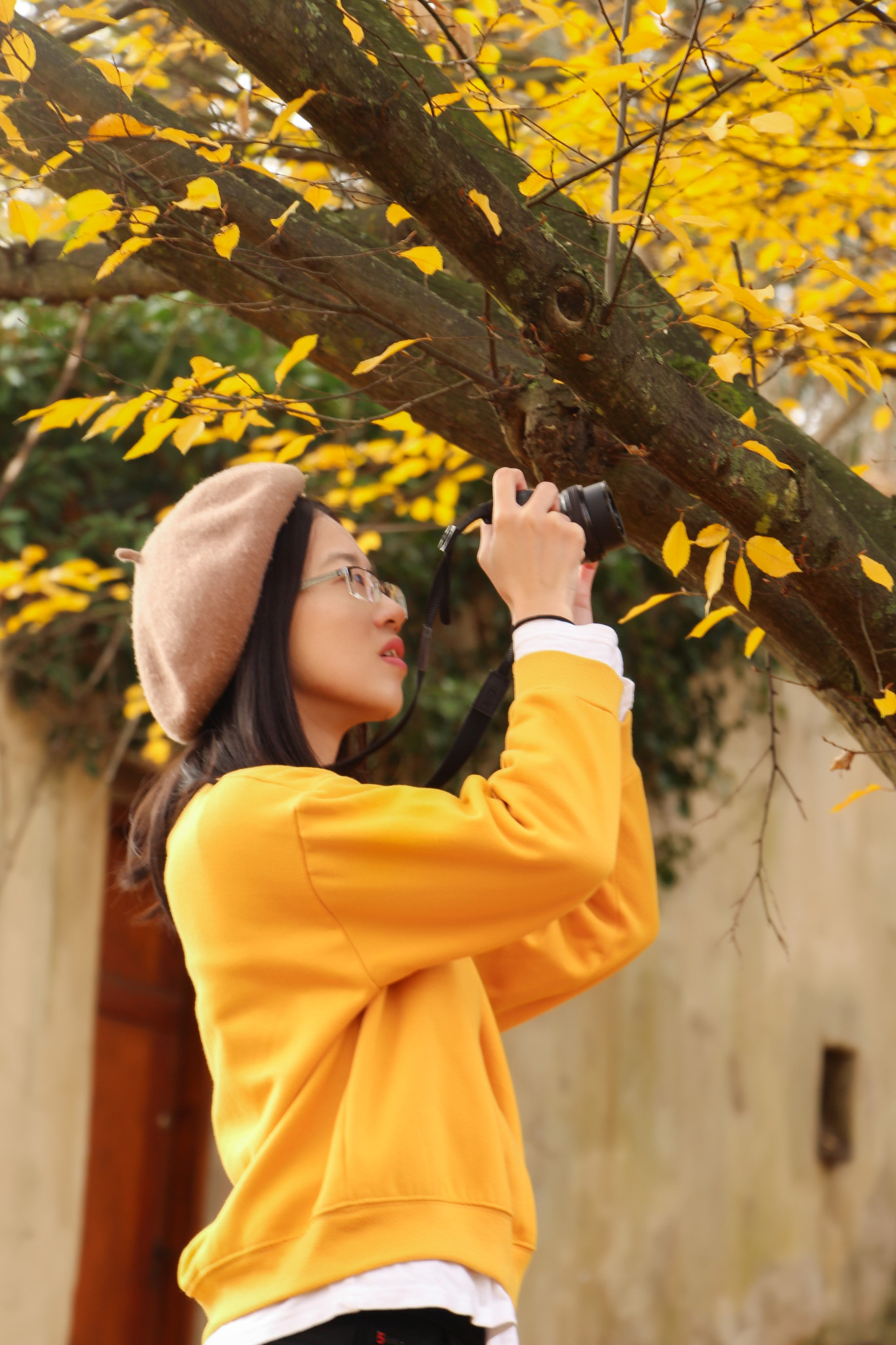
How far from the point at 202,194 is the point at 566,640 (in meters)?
0.70

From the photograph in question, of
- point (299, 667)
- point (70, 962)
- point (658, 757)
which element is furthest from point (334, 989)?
point (658, 757)

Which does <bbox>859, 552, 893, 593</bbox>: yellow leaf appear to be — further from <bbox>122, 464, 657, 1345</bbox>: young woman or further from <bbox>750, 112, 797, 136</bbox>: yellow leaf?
<bbox>750, 112, 797, 136</bbox>: yellow leaf

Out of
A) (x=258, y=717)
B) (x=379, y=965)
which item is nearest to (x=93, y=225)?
(x=258, y=717)

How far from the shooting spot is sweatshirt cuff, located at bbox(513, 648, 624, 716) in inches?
53.0

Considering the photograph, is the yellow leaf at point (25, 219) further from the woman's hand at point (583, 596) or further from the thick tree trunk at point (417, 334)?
the woman's hand at point (583, 596)

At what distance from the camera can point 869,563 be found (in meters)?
1.52

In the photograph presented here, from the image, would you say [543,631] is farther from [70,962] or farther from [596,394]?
[70,962]

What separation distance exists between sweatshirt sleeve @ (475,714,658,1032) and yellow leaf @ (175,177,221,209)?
0.80m

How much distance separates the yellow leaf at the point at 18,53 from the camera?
162 cm

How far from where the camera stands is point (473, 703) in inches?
63.2

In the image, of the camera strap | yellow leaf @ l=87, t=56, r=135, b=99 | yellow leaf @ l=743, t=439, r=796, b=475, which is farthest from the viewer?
yellow leaf @ l=87, t=56, r=135, b=99

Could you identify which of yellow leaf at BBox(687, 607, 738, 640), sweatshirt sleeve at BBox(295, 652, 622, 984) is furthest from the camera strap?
yellow leaf at BBox(687, 607, 738, 640)

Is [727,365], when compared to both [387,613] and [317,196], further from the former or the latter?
[317,196]

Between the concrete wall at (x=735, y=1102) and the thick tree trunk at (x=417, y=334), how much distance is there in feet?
11.9
